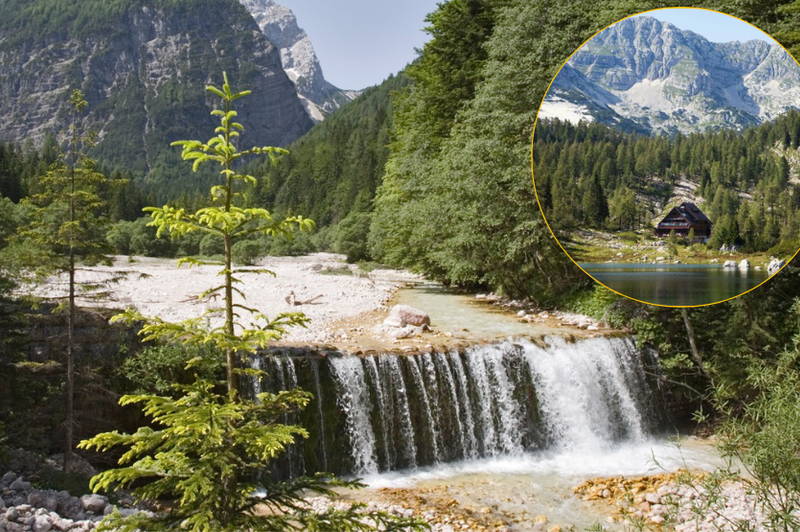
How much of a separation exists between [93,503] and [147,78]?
185705mm

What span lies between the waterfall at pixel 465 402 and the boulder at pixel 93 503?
3093 mm

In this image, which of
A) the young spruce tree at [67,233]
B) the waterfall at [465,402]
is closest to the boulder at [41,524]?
the young spruce tree at [67,233]

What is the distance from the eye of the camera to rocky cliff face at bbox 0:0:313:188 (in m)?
147

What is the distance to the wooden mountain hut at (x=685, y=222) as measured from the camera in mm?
3943

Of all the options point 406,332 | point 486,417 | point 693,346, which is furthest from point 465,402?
point 693,346

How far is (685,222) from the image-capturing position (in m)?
4.02

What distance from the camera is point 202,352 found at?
986 cm

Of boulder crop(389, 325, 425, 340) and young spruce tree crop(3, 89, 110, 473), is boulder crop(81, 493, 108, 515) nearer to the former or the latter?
young spruce tree crop(3, 89, 110, 473)

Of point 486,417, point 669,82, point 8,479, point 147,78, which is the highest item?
point 147,78

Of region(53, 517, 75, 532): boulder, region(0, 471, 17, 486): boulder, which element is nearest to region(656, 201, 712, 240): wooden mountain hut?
region(53, 517, 75, 532): boulder

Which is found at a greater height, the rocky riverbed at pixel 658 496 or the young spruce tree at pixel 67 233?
the young spruce tree at pixel 67 233

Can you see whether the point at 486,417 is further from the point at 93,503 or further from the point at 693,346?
the point at 93,503

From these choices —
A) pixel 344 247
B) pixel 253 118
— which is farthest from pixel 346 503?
pixel 253 118

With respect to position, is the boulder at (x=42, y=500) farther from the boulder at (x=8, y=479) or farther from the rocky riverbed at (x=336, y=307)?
the rocky riverbed at (x=336, y=307)
